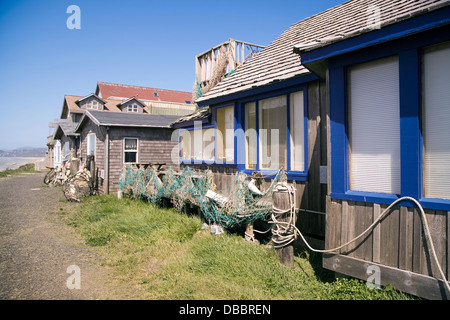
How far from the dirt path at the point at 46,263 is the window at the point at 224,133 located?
4.16 metres

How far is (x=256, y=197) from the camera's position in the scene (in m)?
6.32

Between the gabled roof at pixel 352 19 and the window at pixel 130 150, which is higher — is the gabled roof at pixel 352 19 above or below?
above

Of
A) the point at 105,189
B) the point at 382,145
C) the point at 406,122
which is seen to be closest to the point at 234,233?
the point at 382,145

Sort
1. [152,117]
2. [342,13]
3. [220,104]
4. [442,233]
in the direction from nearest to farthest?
1. [442,233]
2. [342,13]
3. [220,104]
4. [152,117]

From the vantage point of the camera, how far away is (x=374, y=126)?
422 centimetres

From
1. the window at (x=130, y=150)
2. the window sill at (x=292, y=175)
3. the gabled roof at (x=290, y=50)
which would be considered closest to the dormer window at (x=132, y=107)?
the window at (x=130, y=150)

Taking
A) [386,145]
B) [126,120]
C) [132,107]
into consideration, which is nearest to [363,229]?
[386,145]

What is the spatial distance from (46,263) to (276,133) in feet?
18.3

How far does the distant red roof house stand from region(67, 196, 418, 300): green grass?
4414 cm

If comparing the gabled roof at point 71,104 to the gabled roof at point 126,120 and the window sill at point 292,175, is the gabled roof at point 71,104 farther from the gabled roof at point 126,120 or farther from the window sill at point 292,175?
the window sill at point 292,175

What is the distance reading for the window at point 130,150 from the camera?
15430 mm

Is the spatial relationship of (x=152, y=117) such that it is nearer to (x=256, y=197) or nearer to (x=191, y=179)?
(x=191, y=179)

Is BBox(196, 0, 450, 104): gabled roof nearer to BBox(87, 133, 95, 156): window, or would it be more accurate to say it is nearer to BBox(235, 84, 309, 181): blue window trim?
BBox(235, 84, 309, 181): blue window trim
